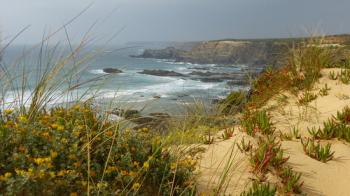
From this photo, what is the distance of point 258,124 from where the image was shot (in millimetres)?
5121

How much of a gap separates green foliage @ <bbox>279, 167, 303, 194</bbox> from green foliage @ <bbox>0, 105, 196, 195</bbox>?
0.89 metres

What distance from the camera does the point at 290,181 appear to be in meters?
3.64

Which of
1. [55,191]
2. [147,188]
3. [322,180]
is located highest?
[55,191]

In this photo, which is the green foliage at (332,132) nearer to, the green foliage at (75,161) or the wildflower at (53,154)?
the green foliage at (75,161)

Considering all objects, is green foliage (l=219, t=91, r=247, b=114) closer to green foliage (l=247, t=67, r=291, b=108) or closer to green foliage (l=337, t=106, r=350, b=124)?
green foliage (l=247, t=67, r=291, b=108)

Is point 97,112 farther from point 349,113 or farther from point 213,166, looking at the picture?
point 349,113

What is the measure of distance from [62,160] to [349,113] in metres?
4.09

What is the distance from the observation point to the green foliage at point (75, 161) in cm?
237

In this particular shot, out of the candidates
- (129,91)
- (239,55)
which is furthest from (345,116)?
(239,55)

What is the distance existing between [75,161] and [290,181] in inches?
76.8

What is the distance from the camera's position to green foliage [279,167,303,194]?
3613 millimetres

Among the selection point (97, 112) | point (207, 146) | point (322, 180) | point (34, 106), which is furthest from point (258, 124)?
point (34, 106)

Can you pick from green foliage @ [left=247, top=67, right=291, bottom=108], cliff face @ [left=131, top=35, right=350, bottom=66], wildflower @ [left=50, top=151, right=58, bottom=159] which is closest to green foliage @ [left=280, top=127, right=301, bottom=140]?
green foliage @ [left=247, top=67, right=291, bottom=108]

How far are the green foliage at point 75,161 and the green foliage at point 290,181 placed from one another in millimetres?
888
